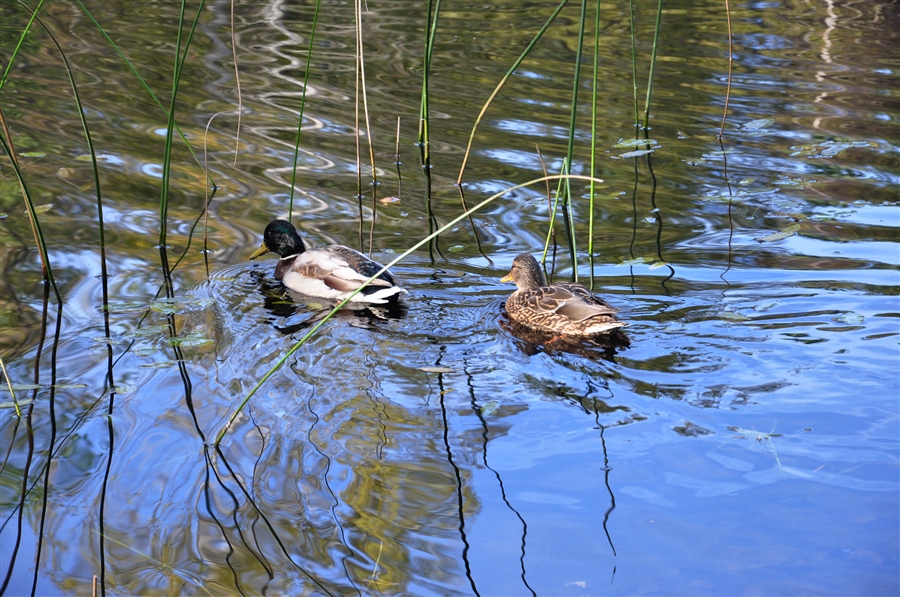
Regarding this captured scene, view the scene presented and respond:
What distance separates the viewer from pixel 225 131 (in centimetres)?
1014

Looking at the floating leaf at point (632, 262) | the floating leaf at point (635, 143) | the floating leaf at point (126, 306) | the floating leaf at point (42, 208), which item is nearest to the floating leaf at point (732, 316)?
the floating leaf at point (632, 262)

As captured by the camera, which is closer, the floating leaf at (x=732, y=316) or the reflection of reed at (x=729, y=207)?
the floating leaf at (x=732, y=316)

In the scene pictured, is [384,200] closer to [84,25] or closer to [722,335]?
[722,335]

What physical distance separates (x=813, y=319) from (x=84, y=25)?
39.2ft

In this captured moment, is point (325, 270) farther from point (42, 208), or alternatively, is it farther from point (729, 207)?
point (729, 207)

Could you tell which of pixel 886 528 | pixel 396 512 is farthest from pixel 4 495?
pixel 886 528

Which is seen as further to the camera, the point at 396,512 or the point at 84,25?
the point at 84,25

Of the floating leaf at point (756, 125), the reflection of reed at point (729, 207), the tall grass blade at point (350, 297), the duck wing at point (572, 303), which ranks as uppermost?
the tall grass blade at point (350, 297)

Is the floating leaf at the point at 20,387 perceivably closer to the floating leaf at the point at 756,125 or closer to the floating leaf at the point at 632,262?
the floating leaf at the point at 632,262

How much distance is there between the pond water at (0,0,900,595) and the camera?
391 cm

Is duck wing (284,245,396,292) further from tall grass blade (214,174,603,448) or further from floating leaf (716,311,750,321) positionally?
floating leaf (716,311,750,321)

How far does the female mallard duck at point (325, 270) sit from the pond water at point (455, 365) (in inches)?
5.4

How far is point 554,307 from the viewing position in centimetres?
584

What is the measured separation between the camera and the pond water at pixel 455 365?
12.8 ft
